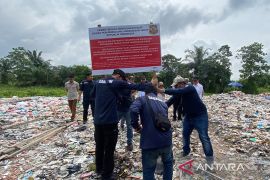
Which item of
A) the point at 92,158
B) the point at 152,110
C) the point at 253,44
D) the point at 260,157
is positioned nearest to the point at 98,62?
the point at 92,158

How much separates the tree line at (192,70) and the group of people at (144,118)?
32.4 metres

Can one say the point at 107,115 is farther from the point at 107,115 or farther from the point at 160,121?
the point at 160,121

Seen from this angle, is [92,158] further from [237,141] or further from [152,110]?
[237,141]

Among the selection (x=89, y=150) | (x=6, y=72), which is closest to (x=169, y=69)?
(x=6, y=72)

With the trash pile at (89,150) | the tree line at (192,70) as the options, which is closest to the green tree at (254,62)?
the tree line at (192,70)

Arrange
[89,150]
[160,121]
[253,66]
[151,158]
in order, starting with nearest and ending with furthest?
[160,121], [151,158], [89,150], [253,66]

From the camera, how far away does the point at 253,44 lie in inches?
1551

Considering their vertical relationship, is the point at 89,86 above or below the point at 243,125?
above

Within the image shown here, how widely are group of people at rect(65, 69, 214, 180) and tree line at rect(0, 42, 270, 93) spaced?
32379 mm

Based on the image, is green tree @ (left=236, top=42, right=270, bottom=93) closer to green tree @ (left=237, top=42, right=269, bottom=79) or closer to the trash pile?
green tree @ (left=237, top=42, right=269, bottom=79)

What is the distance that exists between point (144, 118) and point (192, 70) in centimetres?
3928

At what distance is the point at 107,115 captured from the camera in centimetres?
495

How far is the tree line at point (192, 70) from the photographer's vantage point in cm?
3922

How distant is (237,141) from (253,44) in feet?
113
